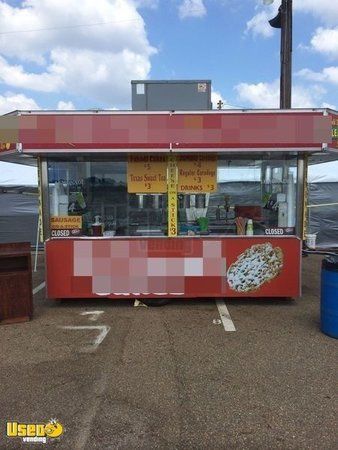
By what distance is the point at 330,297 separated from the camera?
16.8 ft

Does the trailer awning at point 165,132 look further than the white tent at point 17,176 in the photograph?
No

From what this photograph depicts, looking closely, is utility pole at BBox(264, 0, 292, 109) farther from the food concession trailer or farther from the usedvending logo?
the usedvending logo

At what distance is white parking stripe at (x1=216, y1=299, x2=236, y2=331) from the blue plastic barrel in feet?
3.69

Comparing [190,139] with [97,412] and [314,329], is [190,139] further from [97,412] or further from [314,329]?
[97,412]

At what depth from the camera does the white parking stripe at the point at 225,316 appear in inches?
219

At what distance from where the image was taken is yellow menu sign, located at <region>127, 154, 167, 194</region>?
6.60 metres

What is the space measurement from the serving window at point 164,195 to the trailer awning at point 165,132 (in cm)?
52

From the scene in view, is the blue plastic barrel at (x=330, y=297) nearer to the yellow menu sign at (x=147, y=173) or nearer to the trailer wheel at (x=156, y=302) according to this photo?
the trailer wheel at (x=156, y=302)

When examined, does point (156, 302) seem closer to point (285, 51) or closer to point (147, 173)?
point (147, 173)

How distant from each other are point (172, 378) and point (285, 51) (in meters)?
9.57

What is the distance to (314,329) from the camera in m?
5.48

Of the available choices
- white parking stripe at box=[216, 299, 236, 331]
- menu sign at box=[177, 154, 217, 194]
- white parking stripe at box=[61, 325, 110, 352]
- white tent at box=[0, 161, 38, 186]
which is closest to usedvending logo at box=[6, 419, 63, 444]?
white parking stripe at box=[61, 325, 110, 352]

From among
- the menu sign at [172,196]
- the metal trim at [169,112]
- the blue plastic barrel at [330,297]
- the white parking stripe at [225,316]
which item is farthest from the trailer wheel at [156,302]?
the metal trim at [169,112]

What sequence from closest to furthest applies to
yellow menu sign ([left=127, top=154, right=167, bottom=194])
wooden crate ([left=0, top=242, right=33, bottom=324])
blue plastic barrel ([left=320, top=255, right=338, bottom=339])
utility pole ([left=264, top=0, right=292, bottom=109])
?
blue plastic barrel ([left=320, top=255, right=338, bottom=339]), wooden crate ([left=0, top=242, right=33, bottom=324]), yellow menu sign ([left=127, top=154, right=167, bottom=194]), utility pole ([left=264, top=0, right=292, bottom=109])
